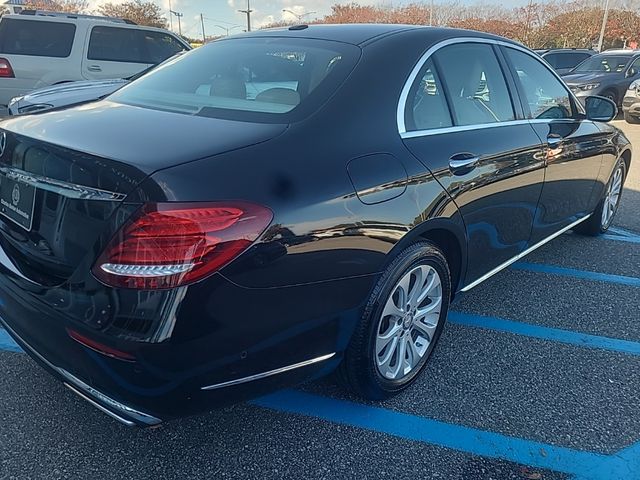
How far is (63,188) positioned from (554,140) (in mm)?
2976

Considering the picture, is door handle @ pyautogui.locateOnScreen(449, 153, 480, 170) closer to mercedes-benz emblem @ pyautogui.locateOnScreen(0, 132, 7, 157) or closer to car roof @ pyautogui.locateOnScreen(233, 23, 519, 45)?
car roof @ pyautogui.locateOnScreen(233, 23, 519, 45)

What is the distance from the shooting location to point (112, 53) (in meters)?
8.84

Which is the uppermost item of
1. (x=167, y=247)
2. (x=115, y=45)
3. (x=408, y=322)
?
(x=115, y=45)

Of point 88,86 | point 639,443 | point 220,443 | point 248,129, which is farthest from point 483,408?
point 88,86

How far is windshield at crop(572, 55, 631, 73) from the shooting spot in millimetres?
13950

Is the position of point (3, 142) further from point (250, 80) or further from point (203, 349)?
point (203, 349)

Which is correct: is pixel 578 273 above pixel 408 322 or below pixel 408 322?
below

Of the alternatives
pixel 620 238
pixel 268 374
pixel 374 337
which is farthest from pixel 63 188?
pixel 620 238

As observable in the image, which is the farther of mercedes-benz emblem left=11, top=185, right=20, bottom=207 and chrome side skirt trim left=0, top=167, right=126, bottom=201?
mercedes-benz emblem left=11, top=185, right=20, bottom=207

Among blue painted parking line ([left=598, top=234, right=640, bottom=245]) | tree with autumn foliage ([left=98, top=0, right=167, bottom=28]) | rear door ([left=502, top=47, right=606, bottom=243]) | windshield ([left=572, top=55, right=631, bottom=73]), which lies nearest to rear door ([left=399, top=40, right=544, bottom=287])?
rear door ([left=502, top=47, right=606, bottom=243])

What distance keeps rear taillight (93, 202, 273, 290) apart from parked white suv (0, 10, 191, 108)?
795 cm

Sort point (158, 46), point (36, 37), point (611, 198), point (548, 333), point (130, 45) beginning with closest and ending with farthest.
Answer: point (548, 333) < point (611, 198) < point (36, 37) < point (130, 45) < point (158, 46)

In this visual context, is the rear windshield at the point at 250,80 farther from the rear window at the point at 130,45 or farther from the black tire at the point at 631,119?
the black tire at the point at 631,119

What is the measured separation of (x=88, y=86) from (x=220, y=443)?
5.36 meters
